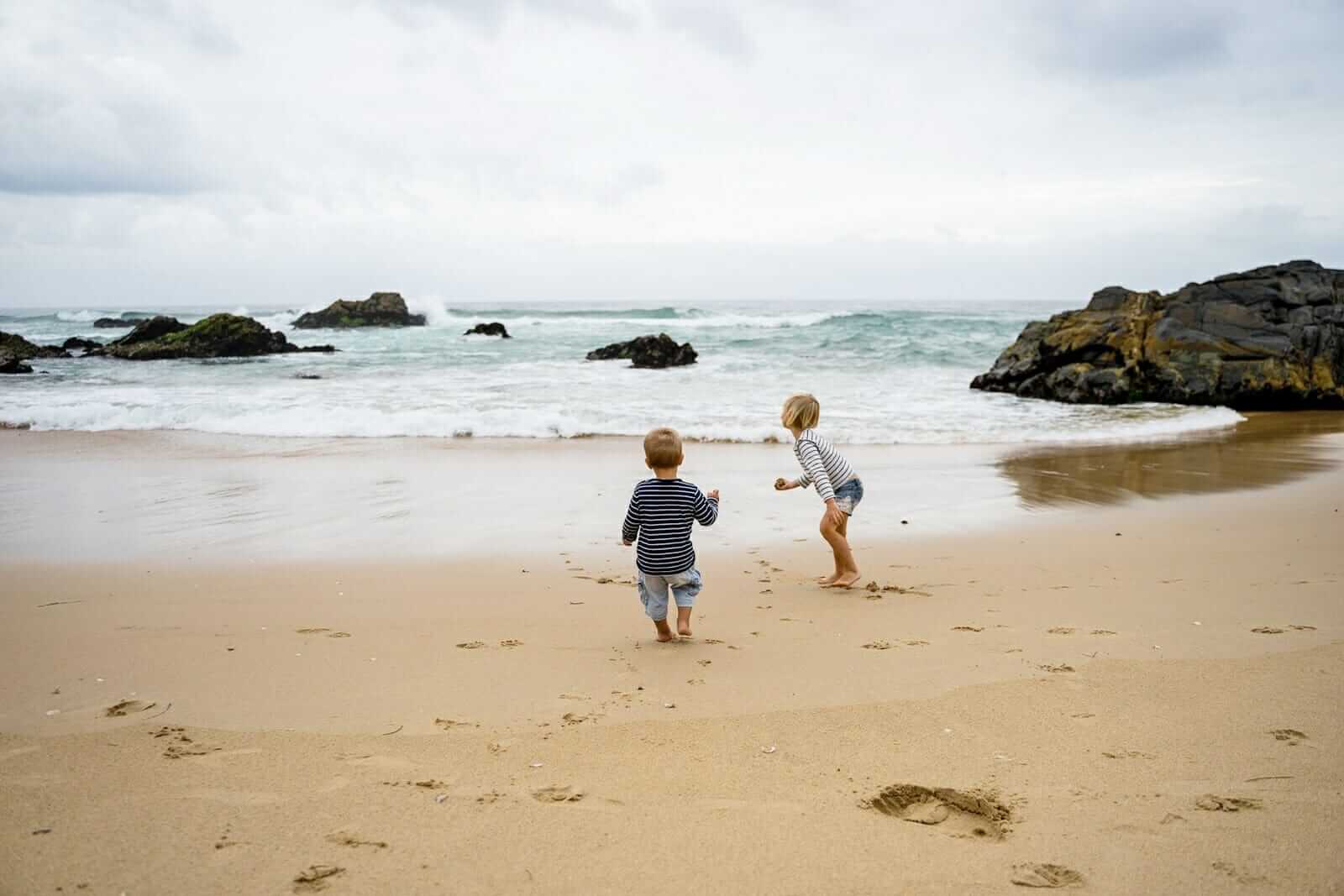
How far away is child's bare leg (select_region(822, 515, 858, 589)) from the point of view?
5664mm

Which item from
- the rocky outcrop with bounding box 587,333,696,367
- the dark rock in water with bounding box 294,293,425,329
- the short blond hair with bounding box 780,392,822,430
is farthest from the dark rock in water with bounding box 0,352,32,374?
the short blond hair with bounding box 780,392,822,430

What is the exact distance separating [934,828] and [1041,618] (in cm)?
253

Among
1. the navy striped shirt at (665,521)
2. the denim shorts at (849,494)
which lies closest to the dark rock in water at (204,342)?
the denim shorts at (849,494)

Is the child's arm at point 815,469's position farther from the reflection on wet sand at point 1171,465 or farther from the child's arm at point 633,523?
the reflection on wet sand at point 1171,465

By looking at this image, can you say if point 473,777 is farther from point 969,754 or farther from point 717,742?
point 969,754

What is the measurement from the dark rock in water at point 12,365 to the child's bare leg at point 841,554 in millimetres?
25867

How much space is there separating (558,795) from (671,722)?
709 millimetres

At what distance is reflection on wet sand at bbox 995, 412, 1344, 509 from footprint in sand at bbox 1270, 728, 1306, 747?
512 cm

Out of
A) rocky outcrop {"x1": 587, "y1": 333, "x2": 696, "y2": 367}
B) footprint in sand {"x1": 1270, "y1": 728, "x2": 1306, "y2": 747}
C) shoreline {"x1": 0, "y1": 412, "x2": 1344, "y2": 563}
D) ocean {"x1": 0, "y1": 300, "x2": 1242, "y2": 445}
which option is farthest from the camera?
rocky outcrop {"x1": 587, "y1": 333, "x2": 696, "y2": 367}

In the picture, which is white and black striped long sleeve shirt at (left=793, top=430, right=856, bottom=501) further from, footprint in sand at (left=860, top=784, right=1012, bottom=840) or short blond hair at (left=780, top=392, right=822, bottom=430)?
footprint in sand at (left=860, top=784, right=1012, bottom=840)

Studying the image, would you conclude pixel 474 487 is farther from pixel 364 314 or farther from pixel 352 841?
pixel 364 314

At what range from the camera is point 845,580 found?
5664mm

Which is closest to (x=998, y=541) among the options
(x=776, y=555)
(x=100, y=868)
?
(x=776, y=555)

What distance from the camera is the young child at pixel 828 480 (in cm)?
568
